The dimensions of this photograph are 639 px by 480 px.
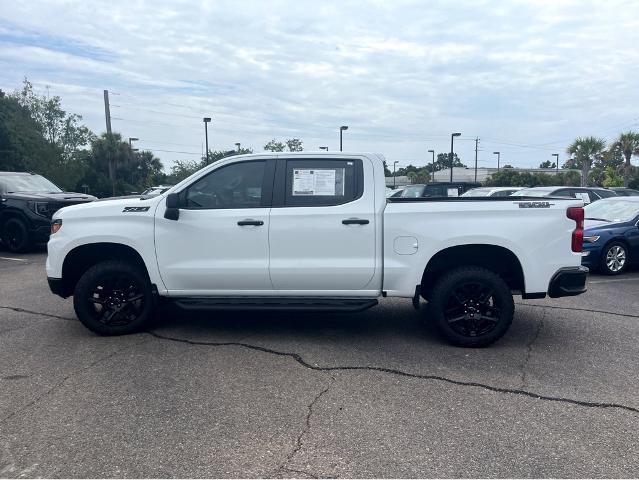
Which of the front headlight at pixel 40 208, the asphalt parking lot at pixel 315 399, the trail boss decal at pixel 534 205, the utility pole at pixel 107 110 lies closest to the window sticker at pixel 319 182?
the asphalt parking lot at pixel 315 399

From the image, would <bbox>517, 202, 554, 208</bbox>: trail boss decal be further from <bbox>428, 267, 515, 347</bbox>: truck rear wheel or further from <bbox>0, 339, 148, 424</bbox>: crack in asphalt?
<bbox>0, 339, 148, 424</bbox>: crack in asphalt

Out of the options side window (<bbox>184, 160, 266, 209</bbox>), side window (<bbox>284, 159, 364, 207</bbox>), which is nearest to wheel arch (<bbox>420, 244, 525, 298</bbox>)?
side window (<bbox>284, 159, 364, 207</bbox>)

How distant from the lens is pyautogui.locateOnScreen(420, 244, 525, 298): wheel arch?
5.23 meters

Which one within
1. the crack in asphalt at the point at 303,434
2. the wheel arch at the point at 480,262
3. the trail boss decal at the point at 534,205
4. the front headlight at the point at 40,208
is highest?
the trail boss decal at the point at 534,205

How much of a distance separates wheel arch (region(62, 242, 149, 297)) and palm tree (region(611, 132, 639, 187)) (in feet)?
143

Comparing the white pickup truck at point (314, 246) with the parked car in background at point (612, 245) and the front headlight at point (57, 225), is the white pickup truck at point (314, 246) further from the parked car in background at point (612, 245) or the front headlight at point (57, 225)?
the parked car in background at point (612, 245)

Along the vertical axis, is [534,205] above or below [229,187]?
below

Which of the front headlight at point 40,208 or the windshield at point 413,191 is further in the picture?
the windshield at point 413,191

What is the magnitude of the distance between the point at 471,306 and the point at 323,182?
193 centimetres

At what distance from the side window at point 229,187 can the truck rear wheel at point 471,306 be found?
2.12 m

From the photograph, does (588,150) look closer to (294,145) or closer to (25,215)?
(294,145)

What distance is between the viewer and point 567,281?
5.11 meters

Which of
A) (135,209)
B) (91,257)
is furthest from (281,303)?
(91,257)

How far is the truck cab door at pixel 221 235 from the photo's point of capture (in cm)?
528
